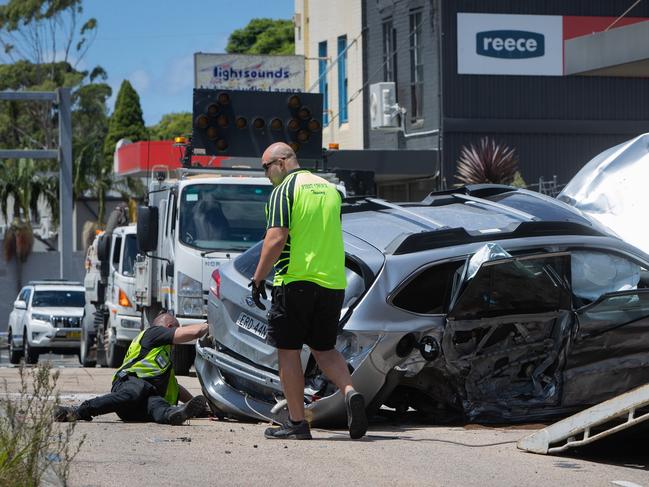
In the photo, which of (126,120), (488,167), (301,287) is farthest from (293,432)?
(126,120)

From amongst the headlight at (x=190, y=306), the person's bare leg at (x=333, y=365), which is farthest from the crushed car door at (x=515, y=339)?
the headlight at (x=190, y=306)

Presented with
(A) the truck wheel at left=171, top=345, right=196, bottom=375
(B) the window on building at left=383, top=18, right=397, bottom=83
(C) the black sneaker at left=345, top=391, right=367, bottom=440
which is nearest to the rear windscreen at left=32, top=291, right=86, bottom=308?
(B) the window on building at left=383, top=18, right=397, bottom=83

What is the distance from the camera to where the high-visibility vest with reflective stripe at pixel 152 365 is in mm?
9188

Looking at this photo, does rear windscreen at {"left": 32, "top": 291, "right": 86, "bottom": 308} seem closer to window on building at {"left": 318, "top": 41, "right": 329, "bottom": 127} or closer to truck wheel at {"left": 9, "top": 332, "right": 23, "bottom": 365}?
truck wheel at {"left": 9, "top": 332, "right": 23, "bottom": 365}

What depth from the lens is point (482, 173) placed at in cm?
2298

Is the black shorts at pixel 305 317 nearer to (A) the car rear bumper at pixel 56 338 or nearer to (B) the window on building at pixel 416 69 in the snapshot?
(A) the car rear bumper at pixel 56 338

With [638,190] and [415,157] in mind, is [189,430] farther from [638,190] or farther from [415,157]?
[415,157]

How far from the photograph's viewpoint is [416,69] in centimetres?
2616

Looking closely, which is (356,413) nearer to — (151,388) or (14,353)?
(151,388)

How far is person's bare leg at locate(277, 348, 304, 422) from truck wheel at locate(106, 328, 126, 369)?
10948 millimetres

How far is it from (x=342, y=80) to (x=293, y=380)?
22.9 meters

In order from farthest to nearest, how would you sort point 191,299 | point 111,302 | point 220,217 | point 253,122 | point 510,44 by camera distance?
point 510,44
point 111,302
point 253,122
point 220,217
point 191,299

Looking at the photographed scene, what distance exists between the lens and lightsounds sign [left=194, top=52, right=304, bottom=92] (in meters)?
27.1

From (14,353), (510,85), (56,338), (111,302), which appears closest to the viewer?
(111,302)
